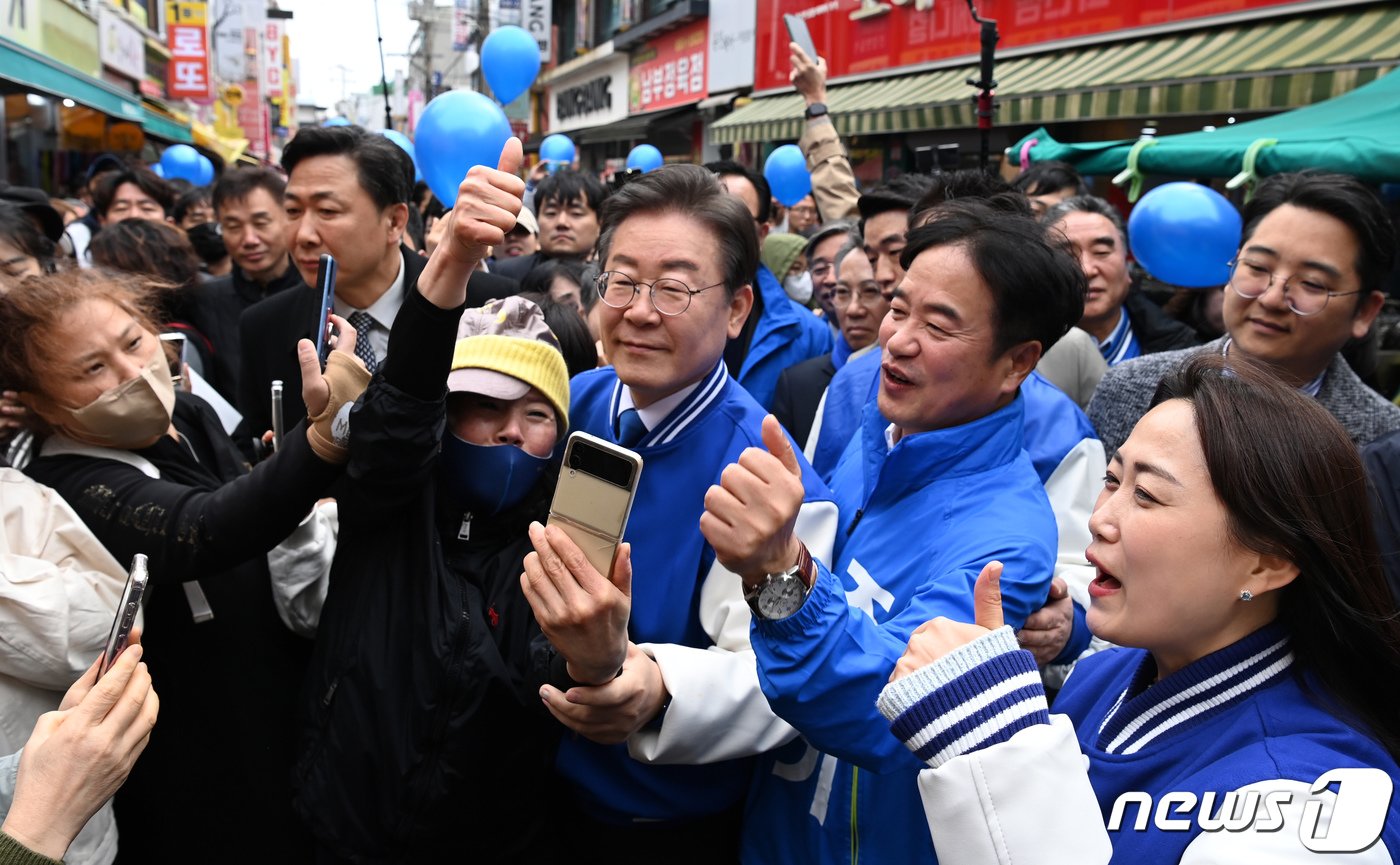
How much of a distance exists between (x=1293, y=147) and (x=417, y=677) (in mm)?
5314

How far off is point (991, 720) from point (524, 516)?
1115 millimetres

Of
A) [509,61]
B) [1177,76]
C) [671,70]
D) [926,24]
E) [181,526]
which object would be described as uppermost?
[671,70]

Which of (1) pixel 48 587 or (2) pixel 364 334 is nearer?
(1) pixel 48 587

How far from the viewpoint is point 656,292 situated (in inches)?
81.7

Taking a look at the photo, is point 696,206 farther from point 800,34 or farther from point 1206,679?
point 800,34

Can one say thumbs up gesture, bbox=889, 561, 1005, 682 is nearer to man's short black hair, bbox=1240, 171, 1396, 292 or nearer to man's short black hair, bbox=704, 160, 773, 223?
man's short black hair, bbox=1240, 171, 1396, 292

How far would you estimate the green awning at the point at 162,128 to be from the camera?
57.6 feet

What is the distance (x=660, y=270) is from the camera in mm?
2078

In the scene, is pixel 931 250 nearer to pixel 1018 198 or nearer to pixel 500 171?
pixel 1018 198

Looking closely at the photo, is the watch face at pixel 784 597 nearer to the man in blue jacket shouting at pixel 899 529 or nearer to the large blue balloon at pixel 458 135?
the man in blue jacket shouting at pixel 899 529

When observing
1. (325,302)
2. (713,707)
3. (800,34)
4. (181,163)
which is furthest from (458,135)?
(181,163)

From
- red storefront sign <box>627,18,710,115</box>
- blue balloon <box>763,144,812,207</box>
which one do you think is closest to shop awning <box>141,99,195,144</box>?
red storefront sign <box>627,18,710,115</box>

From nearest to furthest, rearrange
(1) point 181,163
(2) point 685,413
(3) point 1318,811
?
(3) point 1318,811 < (2) point 685,413 < (1) point 181,163

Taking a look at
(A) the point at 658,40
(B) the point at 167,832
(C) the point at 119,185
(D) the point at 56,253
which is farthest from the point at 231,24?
(B) the point at 167,832
